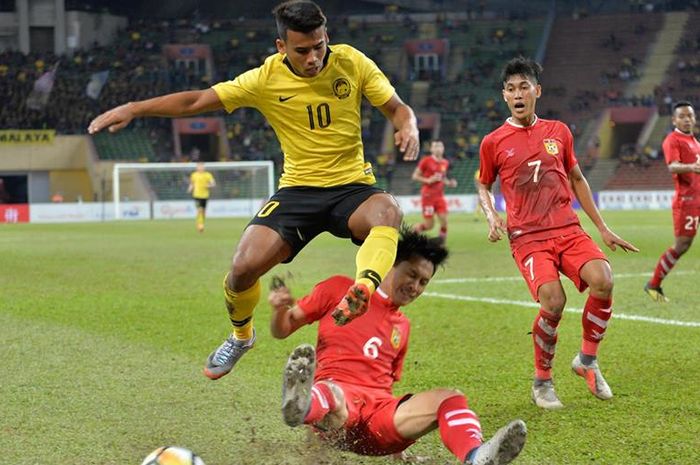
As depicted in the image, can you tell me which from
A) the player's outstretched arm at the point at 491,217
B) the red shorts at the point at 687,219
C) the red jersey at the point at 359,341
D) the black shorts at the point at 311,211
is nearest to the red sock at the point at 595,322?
the player's outstretched arm at the point at 491,217

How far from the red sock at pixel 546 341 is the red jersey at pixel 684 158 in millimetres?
5461

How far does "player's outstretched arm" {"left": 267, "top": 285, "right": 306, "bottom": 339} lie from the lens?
486cm

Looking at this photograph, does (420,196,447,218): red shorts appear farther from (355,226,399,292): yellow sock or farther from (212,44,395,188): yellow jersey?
(355,226,399,292): yellow sock

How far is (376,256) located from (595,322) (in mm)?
2002

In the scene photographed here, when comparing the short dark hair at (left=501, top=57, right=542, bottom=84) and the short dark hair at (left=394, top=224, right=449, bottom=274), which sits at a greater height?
the short dark hair at (left=501, top=57, right=542, bottom=84)

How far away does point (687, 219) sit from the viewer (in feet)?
39.8

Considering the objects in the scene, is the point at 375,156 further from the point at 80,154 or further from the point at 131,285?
the point at 131,285

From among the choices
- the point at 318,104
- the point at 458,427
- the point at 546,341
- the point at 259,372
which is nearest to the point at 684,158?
the point at 546,341

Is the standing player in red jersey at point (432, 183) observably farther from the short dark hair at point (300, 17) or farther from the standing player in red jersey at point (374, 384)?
the standing player in red jersey at point (374, 384)

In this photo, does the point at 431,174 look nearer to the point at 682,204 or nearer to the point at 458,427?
the point at 682,204

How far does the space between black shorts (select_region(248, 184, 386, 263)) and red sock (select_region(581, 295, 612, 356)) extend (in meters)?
1.64

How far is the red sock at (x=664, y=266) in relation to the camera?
11996 millimetres

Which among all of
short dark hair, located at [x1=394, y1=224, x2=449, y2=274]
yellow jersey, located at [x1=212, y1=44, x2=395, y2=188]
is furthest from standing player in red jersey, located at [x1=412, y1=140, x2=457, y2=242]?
short dark hair, located at [x1=394, y1=224, x2=449, y2=274]

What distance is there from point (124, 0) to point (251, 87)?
2259 inches
